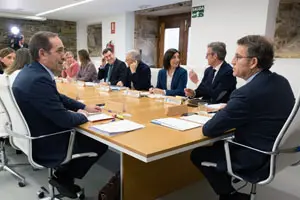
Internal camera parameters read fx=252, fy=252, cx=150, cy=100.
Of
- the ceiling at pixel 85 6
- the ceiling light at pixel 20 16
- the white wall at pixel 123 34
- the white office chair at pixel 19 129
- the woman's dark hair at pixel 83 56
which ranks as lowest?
the white office chair at pixel 19 129

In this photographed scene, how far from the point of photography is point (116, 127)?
58.6 inches

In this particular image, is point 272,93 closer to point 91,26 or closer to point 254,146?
point 254,146

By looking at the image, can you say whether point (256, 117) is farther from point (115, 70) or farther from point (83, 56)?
point (83, 56)

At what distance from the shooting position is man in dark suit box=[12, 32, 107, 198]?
1.46m

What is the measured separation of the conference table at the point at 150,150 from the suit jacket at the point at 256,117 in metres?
0.16

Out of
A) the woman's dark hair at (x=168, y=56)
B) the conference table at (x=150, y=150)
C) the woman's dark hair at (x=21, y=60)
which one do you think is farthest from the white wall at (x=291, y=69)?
the woman's dark hair at (x=21, y=60)

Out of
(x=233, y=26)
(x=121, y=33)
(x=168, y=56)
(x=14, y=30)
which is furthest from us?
(x=14, y=30)

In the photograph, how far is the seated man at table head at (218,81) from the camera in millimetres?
2486

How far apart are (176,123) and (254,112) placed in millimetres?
479

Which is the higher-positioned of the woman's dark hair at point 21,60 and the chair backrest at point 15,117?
Result: the woman's dark hair at point 21,60

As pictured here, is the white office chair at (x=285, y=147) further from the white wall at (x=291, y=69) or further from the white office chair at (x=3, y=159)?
the white wall at (x=291, y=69)

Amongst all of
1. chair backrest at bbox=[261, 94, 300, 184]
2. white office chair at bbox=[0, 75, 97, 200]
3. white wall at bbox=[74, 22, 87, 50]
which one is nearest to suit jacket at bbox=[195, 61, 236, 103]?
chair backrest at bbox=[261, 94, 300, 184]

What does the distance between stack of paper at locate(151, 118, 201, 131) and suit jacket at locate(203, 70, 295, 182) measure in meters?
0.16

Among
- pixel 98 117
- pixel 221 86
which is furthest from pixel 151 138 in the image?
pixel 221 86
